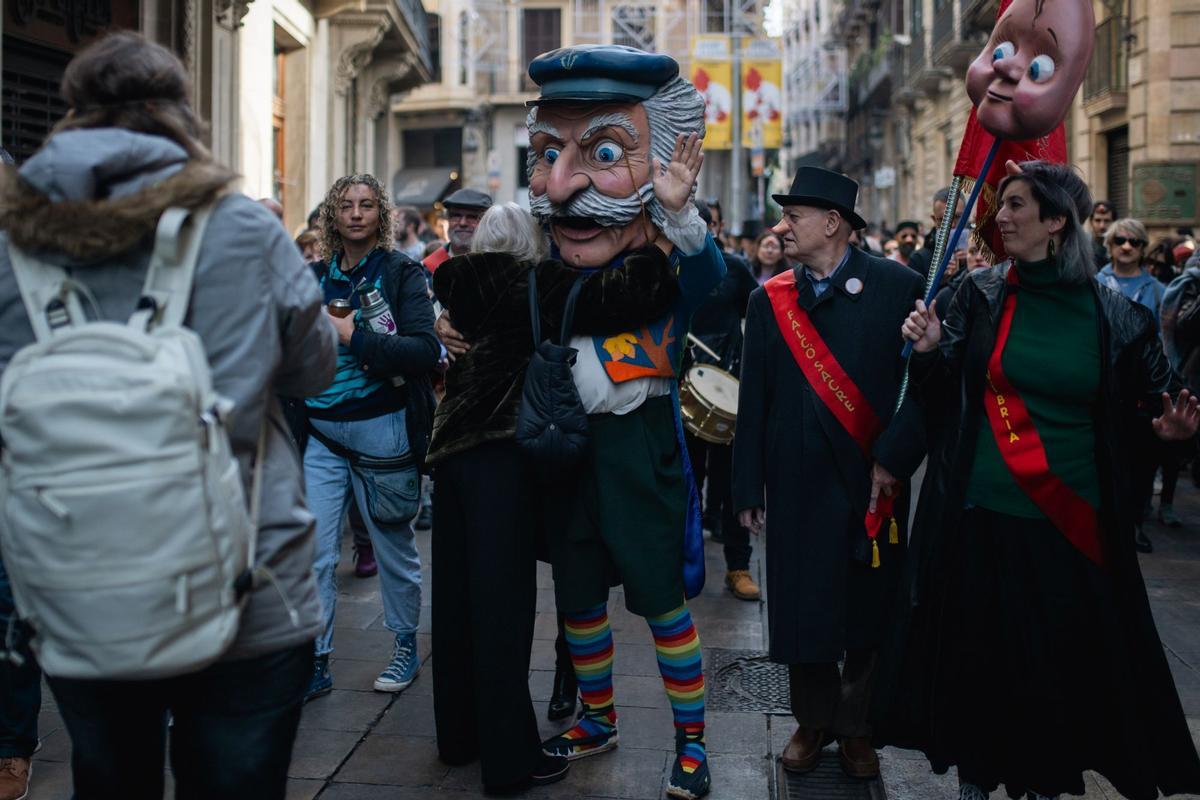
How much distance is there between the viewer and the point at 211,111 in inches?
474

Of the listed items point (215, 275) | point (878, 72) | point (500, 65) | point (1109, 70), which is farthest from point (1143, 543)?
point (500, 65)

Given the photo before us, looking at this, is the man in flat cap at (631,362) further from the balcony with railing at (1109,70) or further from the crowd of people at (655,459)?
the balcony with railing at (1109,70)

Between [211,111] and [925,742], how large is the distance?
9.93 m

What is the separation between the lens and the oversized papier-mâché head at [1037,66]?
149 inches

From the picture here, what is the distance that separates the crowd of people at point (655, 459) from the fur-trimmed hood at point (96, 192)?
1.1 inches

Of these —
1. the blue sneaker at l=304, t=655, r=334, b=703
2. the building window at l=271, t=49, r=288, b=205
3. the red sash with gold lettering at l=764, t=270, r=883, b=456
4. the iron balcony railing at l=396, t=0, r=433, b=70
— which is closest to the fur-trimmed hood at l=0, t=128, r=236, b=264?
the red sash with gold lettering at l=764, t=270, r=883, b=456

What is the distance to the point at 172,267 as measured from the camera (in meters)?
2.40

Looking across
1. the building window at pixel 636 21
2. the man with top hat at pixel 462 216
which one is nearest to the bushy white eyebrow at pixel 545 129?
the man with top hat at pixel 462 216

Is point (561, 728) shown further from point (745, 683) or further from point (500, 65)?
point (500, 65)

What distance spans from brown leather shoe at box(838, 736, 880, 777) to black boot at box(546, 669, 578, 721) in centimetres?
104

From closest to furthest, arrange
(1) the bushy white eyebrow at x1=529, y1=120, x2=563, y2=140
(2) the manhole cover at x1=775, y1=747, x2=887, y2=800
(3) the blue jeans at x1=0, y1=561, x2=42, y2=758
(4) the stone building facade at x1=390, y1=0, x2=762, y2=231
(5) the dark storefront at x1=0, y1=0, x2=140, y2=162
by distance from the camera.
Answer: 1. (3) the blue jeans at x1=0, y1=561, x2=42, y2=758
2. (2) the manhole cover at x1=775, y1=747, x2=887, y2=800
3. (1) the bushy white eyebrow at x1=529, y1=120, x2=563, y2=140
4. (5) the dark storefront at x1=0, y1=0, x2=140, y2=162
5. (4) the stone building facade at x1=390, y1=0, x2=762, y2=231

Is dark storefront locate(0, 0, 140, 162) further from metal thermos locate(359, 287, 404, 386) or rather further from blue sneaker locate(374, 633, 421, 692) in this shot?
blue sneaker locate(374, 633, 421, 692)

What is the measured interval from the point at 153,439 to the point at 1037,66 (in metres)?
2.72

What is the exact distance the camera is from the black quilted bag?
402cm
